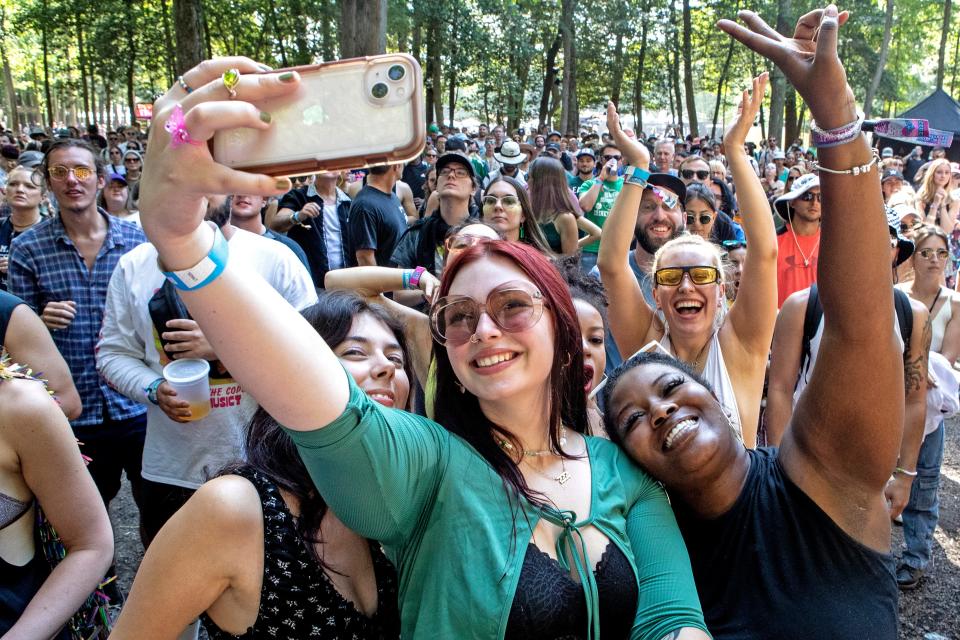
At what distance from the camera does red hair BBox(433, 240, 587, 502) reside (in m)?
1.66

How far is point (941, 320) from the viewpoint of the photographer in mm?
4824

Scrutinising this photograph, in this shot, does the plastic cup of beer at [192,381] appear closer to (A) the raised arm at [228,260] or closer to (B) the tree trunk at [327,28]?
(A) the raised arm at [228,260]

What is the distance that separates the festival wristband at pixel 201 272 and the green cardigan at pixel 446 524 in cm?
28

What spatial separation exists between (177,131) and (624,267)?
8.29 ft

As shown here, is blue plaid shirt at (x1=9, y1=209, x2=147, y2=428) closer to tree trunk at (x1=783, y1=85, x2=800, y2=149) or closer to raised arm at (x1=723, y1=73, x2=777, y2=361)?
raised arm at (x1=723, y1=73, x2=777, y2=361)

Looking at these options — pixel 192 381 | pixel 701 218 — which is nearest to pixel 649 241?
pixel 701 218

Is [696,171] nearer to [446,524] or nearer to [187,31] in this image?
[446,524]

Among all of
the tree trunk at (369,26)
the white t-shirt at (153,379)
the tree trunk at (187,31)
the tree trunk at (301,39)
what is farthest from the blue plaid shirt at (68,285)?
the tree trunk at (301,39)

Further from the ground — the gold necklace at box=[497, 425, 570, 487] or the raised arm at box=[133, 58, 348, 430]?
the raised arm at box=[133, 58, 348, 430]

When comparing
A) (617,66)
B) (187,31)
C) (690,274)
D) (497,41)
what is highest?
(617,66)

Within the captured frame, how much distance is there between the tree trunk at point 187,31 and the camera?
1291cm

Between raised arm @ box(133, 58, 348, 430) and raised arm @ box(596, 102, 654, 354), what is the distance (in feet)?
7.38

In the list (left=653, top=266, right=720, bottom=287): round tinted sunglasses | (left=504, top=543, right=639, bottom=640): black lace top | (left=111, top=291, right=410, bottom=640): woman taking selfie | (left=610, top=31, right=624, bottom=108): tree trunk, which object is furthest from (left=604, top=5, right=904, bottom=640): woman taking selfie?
(left=610, top=31, right=624, bottom=108): tree trunk

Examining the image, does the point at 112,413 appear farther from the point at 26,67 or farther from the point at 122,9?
the point at 26,67
